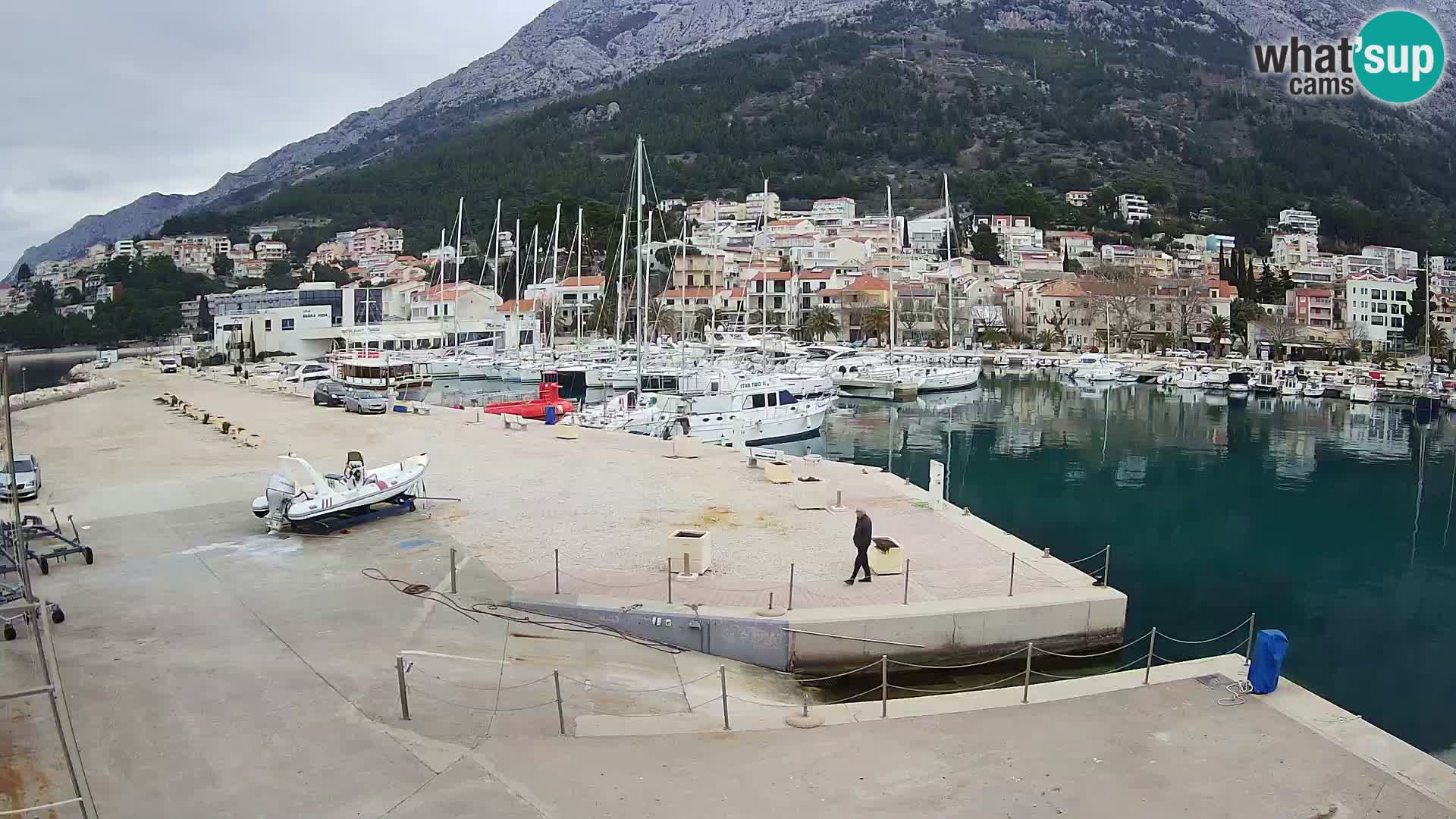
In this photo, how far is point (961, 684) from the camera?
39.3 ft

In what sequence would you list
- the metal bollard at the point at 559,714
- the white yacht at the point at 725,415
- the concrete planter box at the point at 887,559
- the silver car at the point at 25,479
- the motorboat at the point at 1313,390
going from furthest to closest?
the motorboat at the point at 1313,390 → the white yacht at the point at 725,415 → the silver car at the point at 25,479 → the concrete planter box at the point at 887,559 → the metal bollard at the point at 559,714

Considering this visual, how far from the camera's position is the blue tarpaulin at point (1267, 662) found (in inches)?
365

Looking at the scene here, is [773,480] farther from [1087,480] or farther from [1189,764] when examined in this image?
[1087,480]

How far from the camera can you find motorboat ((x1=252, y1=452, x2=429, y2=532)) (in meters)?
15.5

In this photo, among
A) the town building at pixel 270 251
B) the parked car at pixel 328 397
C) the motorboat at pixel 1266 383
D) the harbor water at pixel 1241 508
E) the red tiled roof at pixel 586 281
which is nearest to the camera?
the harbor water at pixel 1241 508

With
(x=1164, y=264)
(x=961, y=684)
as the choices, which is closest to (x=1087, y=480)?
(x=961, y=684)

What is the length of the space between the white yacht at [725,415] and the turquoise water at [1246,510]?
1.46 metres

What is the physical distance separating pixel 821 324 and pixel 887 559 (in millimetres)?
80678

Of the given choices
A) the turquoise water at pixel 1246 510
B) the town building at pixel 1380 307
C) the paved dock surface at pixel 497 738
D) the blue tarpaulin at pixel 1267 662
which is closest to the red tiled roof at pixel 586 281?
the turquoise water at pixel 1246 510

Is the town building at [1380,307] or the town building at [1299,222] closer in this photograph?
the town building at [1380,307]

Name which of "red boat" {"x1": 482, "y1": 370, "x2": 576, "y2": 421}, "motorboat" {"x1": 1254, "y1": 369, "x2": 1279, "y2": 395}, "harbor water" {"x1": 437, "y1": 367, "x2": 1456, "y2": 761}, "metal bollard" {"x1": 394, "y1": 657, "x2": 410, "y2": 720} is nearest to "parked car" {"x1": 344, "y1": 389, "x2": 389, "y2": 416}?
"red boat" {"x1": 482, "y1": 370, "x2": 576, "y2": 421}

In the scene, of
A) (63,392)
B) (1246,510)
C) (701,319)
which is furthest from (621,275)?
(701,319)

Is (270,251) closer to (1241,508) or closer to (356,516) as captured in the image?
(1241,508)

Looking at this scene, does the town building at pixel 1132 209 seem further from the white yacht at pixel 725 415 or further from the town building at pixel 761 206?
the white yacht at pixel 725 415
